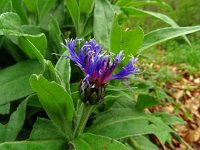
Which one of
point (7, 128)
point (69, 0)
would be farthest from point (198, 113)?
point (7, 128)

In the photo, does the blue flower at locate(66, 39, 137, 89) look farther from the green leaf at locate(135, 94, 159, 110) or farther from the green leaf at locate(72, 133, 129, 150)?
the green leaf at locate(135, 94, 159, 110)

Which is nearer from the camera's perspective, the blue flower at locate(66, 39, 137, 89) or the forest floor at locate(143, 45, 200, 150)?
the blue flower at locate(66, 39, 137, 89)

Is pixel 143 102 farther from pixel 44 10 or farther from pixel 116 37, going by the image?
pixel 44 10

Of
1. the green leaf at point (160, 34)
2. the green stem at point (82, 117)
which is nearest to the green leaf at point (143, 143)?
the green leaf at point (160, 34)

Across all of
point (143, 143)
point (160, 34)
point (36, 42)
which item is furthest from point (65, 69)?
point (143, 143)

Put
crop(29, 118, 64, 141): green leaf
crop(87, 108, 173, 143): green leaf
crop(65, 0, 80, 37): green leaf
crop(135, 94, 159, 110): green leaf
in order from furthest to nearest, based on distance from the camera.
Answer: crop(135, 94, 159, 110): green leaf
crop(65, 0, 80, 37): green leaf
crop(87, 108, 173, 143): green leaf
crop(29, 118, 64, 141): green leaf

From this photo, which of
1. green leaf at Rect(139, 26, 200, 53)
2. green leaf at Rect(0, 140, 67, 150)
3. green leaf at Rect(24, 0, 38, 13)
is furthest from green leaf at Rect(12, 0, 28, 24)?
green leaf at Rect(0, 140, 67, 150)
